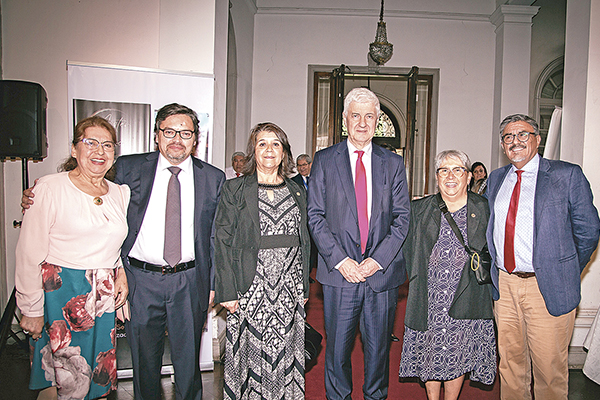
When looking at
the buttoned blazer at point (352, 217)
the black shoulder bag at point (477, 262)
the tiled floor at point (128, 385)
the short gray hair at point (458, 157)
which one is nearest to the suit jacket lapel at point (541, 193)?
the black shoulder bag at point (477, 262)

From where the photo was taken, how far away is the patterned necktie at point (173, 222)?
2.29 m

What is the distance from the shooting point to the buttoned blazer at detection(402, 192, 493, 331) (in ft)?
7.91

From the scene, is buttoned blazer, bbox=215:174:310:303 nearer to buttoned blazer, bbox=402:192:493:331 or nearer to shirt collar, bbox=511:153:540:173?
buttoned blazer, bbox=402:192:493:331

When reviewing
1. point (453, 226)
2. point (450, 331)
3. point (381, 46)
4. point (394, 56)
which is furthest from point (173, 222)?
point (394, 56)

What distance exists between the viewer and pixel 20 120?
2.91 metres

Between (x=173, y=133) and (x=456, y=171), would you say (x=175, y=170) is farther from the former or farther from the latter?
(x=456, y=171)

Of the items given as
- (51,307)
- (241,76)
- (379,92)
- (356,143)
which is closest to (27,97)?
(51,307)

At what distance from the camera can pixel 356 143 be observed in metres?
2.51

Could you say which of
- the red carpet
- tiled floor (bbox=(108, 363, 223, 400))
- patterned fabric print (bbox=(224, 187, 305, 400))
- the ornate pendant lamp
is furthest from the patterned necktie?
the ornate pendant lamp

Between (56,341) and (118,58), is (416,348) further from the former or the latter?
(118,58)

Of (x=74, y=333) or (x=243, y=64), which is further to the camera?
(x=243, y=64)

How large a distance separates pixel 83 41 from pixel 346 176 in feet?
8.84

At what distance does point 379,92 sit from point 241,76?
3.19m

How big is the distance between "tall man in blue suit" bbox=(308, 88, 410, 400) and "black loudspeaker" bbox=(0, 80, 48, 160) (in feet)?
7.05
